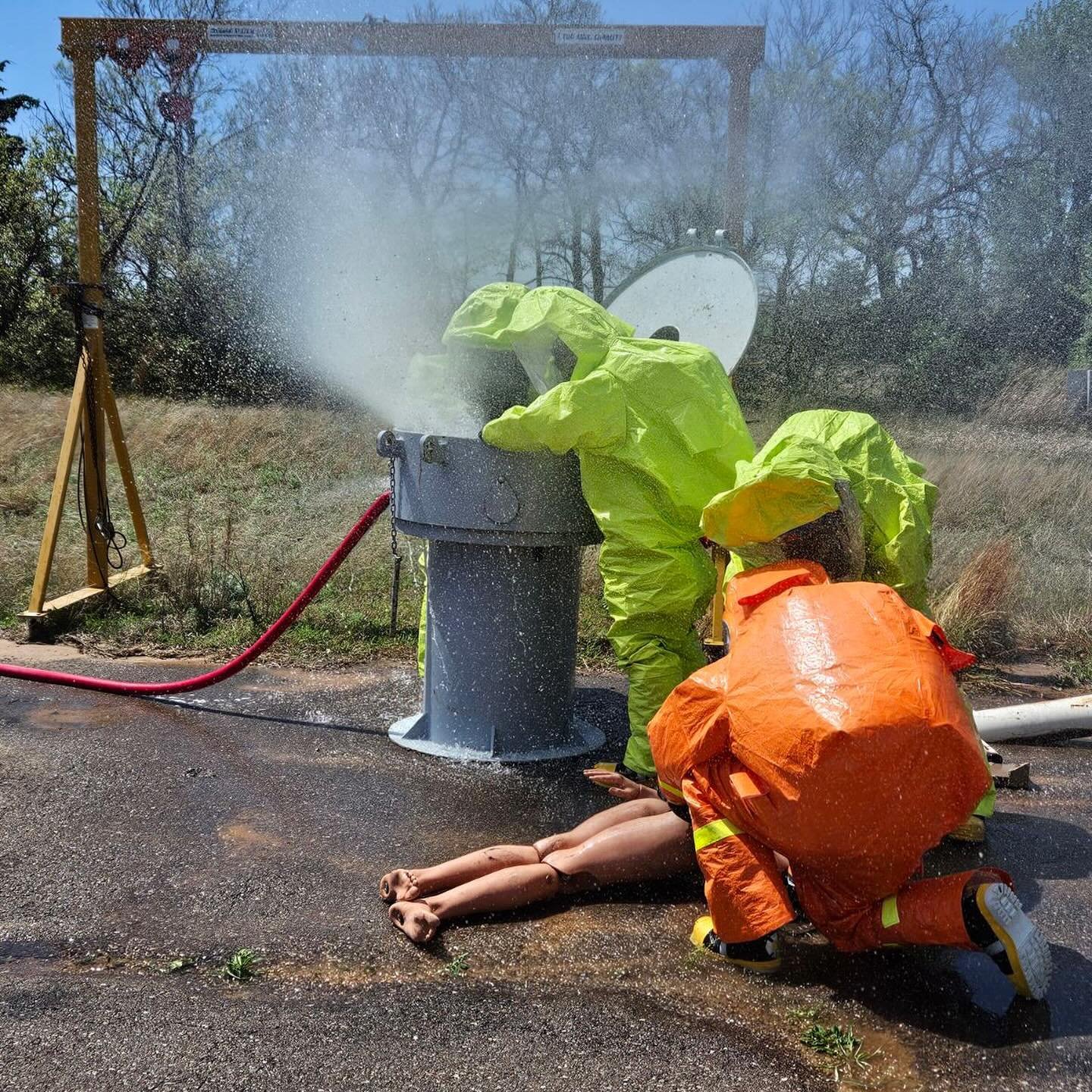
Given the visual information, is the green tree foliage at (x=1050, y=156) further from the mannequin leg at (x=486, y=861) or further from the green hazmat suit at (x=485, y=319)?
the mannequin leg at (x=486, y=861)

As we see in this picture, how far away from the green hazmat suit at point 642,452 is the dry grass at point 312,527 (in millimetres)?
1831

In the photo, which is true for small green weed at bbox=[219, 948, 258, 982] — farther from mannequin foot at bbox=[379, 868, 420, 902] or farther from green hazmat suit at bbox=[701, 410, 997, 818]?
green hazmat suit at bbox=[701, 410, 997, 818]

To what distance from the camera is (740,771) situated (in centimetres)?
245

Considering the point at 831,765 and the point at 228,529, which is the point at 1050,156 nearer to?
the point at 228,529

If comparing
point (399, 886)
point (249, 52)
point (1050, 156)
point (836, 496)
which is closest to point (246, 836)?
point (399, 886)

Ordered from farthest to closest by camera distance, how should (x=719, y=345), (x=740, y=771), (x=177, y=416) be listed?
(x=177, y=416) < (x=719, y=345) < (x=740, y=771)

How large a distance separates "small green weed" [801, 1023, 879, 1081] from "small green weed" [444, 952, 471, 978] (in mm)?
757

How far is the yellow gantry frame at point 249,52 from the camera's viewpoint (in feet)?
17.7

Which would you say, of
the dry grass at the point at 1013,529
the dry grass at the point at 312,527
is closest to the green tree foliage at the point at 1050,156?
the dry grass at the point at 312,527

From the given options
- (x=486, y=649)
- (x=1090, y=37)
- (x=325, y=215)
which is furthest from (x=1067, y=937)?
(x=1090, y=37)

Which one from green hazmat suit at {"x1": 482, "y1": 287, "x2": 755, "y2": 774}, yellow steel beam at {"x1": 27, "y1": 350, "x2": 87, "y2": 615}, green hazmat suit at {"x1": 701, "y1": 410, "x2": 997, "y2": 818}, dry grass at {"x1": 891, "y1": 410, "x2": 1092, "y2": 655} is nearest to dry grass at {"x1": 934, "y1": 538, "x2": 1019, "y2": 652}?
dry grass at {"x1": 891, "y1": 410, "x2": 1092, "y2": 655}

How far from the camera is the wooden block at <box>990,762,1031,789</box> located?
3.85 metres

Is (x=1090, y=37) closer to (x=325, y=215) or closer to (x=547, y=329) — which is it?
(x=325, y=215)

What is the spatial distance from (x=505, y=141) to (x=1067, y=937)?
6898 millimetres
